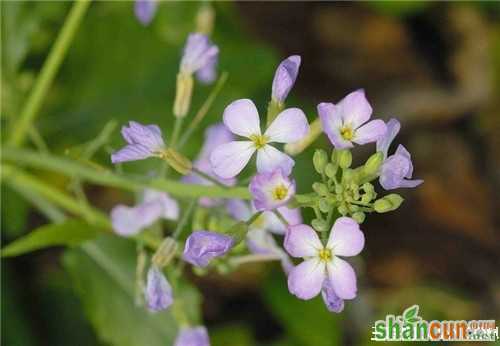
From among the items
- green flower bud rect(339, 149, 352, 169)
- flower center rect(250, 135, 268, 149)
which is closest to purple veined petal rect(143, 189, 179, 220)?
flower center rect(250, 135, 268, 149)

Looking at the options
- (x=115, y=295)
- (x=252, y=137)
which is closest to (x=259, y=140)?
(x=252, y=137)

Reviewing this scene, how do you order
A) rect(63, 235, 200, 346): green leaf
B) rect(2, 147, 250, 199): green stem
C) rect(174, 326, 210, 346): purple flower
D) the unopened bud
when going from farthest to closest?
rect(63, 235, 200, 346): green leaf, rect(174, 326, 210, 346): purple flower, the unopened bud, rect(2, 147, 250, 199): green stem

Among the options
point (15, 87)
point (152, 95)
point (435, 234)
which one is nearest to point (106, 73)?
point (152, 95)

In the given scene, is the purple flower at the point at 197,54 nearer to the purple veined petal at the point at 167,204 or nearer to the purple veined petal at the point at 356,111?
the purple veined petal at the point at 167,204

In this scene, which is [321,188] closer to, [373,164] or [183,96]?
[373,164]

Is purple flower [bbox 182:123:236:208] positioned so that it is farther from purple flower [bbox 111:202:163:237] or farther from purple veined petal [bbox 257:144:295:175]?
purple veined petal [bbox 257:144:295:175]

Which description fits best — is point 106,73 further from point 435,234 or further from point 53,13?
point 435,234
